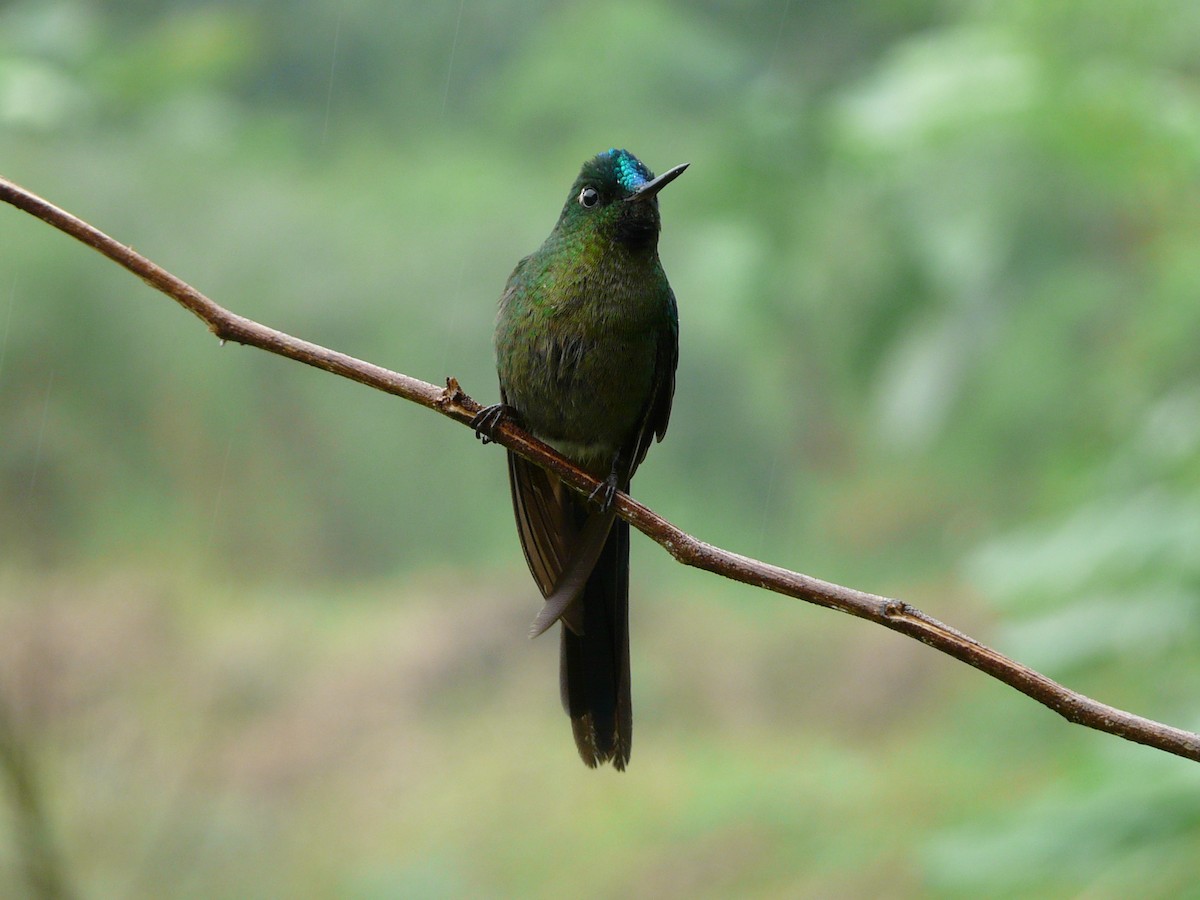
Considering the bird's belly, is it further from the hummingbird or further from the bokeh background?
the bokeh background

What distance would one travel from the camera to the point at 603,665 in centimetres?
156

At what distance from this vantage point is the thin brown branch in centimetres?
100

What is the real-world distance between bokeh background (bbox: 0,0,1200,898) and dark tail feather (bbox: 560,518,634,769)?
1170 millimetres

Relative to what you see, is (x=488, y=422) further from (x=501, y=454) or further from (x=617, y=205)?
(x=501, y=454)

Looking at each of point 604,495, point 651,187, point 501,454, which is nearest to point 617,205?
point 651,187

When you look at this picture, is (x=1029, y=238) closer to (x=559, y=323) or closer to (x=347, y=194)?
(x=347, y=194)

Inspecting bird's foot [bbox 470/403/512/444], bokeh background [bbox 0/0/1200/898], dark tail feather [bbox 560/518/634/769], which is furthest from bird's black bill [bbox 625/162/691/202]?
bokeh background [bbox 0/0/1200/898]

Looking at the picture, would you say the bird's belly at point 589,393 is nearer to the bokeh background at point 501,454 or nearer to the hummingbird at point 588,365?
the hummingbird at point 588,365

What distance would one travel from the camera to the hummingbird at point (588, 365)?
1685 millimetres

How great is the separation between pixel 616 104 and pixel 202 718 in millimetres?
2077

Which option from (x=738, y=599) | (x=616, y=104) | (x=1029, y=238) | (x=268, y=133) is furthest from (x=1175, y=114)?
(x=268, y=133)

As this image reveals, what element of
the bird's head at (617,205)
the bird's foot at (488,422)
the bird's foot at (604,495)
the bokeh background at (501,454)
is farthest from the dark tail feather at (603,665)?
the bokeh background at (501,454)

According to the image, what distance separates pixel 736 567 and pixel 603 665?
468 millimetres

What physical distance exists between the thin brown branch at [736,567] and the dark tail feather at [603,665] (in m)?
0.31
